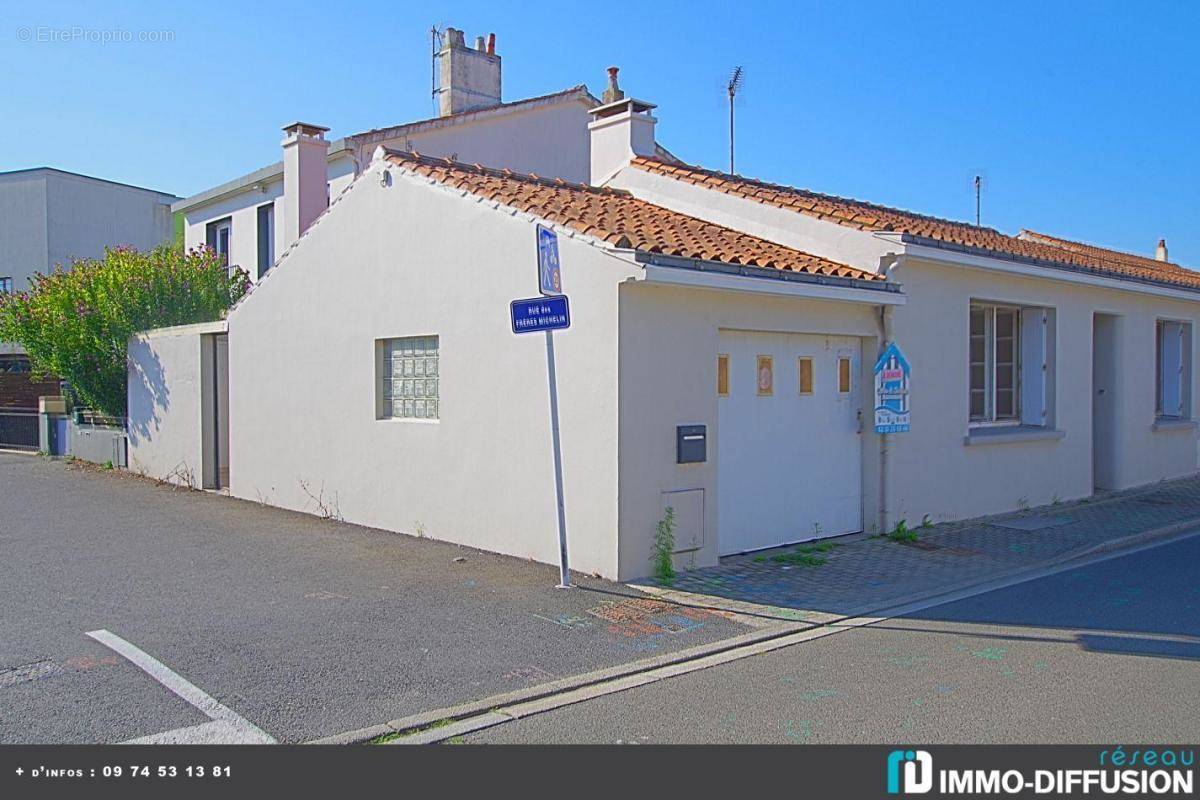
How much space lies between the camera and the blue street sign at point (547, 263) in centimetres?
761

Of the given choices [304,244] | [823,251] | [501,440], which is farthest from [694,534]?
[304,244]

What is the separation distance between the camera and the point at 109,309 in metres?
16.6

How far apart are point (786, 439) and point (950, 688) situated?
4157 millimetres

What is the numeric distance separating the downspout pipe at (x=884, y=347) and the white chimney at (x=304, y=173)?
8173mm

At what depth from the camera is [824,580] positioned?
8.43m

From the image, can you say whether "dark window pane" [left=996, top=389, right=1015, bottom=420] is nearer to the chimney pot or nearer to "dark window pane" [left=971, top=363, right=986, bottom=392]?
"dark window pane" [left=971, top=363, right=986, bottom=392]

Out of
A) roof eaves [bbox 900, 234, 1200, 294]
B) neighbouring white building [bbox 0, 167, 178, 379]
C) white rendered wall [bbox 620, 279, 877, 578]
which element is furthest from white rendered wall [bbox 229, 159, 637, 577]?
neighbouring white building [bbox 0, 167, 178, 379]

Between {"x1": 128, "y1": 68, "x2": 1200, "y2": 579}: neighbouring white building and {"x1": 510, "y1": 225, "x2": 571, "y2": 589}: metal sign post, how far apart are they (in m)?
0.42

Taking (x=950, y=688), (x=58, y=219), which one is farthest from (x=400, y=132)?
(x=58, y=219)

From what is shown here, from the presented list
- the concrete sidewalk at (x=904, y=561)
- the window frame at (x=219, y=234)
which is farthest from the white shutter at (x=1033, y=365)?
the window frame at (x=219, y=234)

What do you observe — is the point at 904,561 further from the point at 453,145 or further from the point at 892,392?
the point at 453,145

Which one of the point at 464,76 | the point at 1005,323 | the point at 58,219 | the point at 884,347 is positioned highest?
the point at 464,76

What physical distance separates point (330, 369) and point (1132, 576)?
8.61 metres
